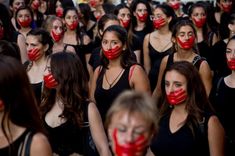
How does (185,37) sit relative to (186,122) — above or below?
above

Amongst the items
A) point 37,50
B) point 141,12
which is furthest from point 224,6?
point 37,50

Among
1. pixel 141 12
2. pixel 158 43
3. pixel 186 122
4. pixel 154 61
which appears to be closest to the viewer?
pixel 186 122

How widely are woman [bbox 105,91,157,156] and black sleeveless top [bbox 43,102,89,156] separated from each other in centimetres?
125

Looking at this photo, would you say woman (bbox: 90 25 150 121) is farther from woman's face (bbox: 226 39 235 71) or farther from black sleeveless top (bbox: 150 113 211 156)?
black sleeveless top (bbox: 150 113 211 156)

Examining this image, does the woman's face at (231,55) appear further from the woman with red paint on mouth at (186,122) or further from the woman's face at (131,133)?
the woman's face at (131,133)

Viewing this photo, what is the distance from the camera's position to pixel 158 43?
7219 mm

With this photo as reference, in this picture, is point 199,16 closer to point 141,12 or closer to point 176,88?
point 141,12

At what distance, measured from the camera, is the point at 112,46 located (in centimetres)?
534

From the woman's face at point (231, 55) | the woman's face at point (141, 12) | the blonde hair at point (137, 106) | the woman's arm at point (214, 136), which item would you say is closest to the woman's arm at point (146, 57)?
the woman's face at point (141, 12)

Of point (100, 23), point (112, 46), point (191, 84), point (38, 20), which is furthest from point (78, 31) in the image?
point (191, 84)

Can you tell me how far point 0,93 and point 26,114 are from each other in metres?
0.19

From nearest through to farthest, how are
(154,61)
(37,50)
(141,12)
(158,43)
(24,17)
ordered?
(37,50) → (154,61) → (158,43) → (24,17) → (141,12)

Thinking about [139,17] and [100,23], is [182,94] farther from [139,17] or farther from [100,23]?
[139,17]

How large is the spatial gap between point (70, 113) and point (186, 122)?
36.3 inches
